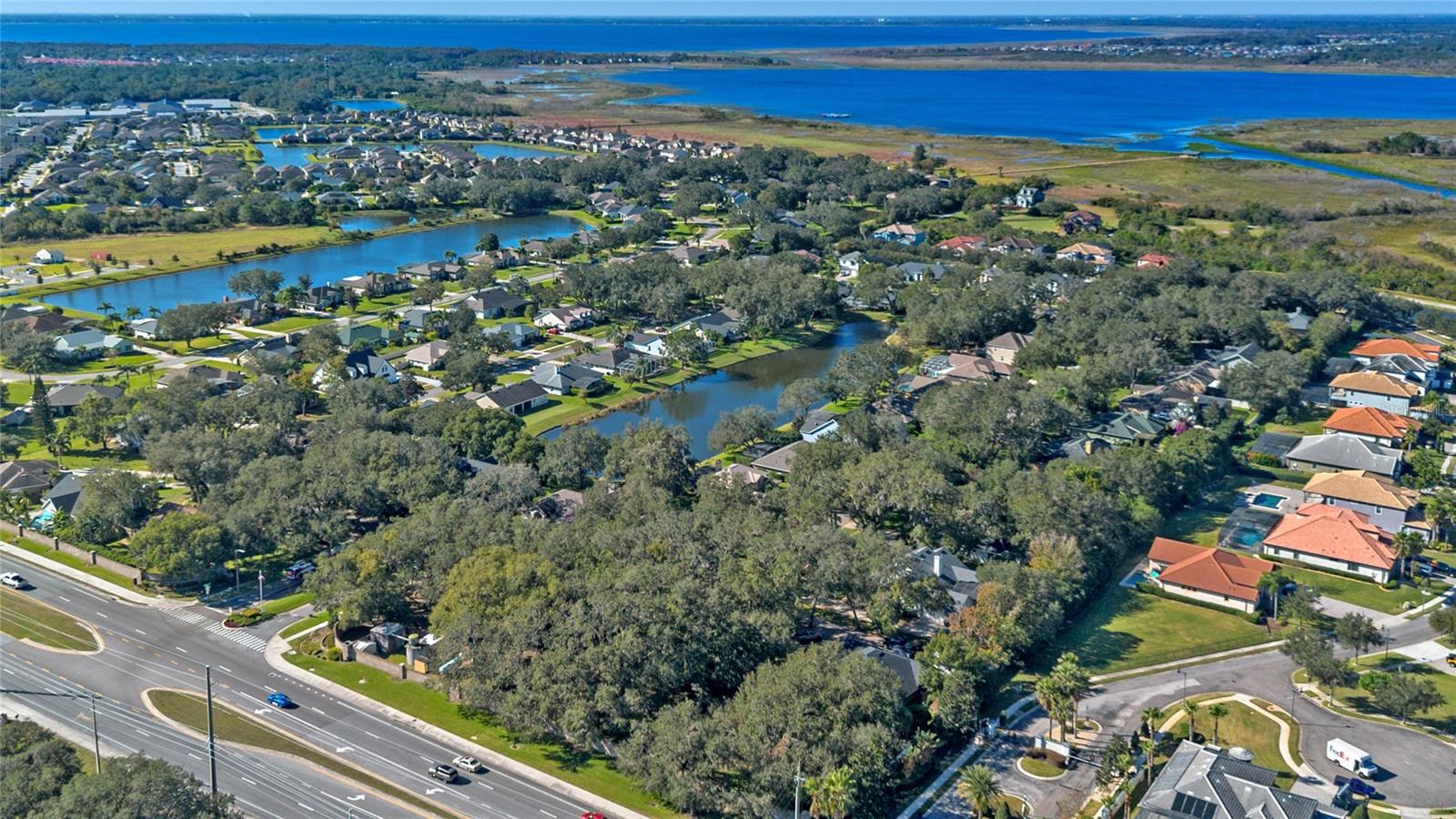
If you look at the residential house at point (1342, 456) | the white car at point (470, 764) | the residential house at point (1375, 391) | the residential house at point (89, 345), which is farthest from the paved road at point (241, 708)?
the residential house at point (1375, 391)

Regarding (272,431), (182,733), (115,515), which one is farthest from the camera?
(272,431)

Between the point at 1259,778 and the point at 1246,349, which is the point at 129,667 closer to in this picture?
the point at 1259,778

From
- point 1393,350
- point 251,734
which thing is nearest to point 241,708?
point 251,734

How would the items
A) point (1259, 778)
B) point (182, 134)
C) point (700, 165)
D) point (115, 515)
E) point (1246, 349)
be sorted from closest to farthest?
1. point (1259, 778)
2. point (115, 515)
3. point (1246, 349)
4. point (700, 165)
5. point (182, 134)

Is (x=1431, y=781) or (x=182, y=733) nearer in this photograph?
(x=1431, y=781)

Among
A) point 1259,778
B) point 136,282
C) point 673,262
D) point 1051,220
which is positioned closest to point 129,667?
point 1259,778

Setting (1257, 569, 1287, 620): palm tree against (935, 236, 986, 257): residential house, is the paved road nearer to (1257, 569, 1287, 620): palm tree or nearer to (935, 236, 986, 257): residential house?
(1257, 569, 1287, 620): palm tree
